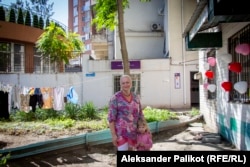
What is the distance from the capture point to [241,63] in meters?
7.50

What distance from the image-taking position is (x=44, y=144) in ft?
23.7

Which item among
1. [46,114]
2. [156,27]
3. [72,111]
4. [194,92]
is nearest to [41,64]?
[156,27]

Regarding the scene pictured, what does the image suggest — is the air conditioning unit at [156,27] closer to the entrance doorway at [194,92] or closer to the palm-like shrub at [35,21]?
the entrance doorway at [194,92]

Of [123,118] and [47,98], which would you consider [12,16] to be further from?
[123,118]

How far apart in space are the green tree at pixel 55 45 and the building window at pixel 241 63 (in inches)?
605

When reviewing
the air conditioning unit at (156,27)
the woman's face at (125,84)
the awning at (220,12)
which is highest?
the air conditioning unit at (156,27)

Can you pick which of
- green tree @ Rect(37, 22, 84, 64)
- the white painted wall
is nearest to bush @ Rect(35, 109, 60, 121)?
green tree @ Rect(37, 22, 84, 64)

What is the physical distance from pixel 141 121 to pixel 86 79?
1587cm

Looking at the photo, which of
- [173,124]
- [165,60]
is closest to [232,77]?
[173,124]

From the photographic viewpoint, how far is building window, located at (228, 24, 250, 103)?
7.02 metres

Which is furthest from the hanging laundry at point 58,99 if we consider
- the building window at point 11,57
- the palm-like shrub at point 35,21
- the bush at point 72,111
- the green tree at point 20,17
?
the palm-like shrub at point 35,21

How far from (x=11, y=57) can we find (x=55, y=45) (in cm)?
323

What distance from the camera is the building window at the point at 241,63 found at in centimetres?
702

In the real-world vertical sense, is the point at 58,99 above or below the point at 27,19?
below
